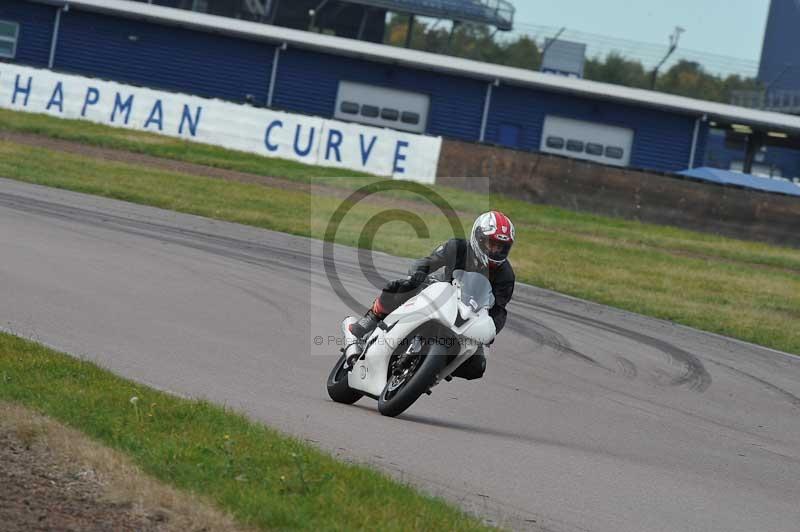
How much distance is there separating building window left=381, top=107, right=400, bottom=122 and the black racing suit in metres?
34.6

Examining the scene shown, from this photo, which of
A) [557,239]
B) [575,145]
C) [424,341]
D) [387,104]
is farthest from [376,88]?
[424,341]

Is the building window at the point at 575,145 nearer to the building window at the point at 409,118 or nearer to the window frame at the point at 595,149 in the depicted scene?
the window frame at the point at 595,149

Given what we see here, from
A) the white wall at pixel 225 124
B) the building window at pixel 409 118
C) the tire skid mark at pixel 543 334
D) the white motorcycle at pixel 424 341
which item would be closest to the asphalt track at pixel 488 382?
the tire skid mark at pixel 543 334

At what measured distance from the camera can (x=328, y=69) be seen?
42.7 meters

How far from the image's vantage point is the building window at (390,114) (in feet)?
140

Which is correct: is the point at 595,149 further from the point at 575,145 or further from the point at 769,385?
the point at 769,385

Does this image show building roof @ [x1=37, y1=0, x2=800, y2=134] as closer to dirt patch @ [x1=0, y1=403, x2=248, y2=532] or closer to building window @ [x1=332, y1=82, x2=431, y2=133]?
building window @ [x1=332, y1=82, x2=431, y2=133]

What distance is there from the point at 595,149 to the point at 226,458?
37.7m

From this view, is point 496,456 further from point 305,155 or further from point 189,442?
point 305,155

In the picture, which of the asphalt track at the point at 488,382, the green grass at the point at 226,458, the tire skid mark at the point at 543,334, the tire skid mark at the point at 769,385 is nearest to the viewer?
the green grass at the point at 226,458

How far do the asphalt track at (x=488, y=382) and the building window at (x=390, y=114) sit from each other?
25606 millimetres

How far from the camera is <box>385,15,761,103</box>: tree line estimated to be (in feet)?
151

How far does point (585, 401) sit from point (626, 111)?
1326 inches

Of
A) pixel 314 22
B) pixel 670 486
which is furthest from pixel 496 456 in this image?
pixel 314 22
